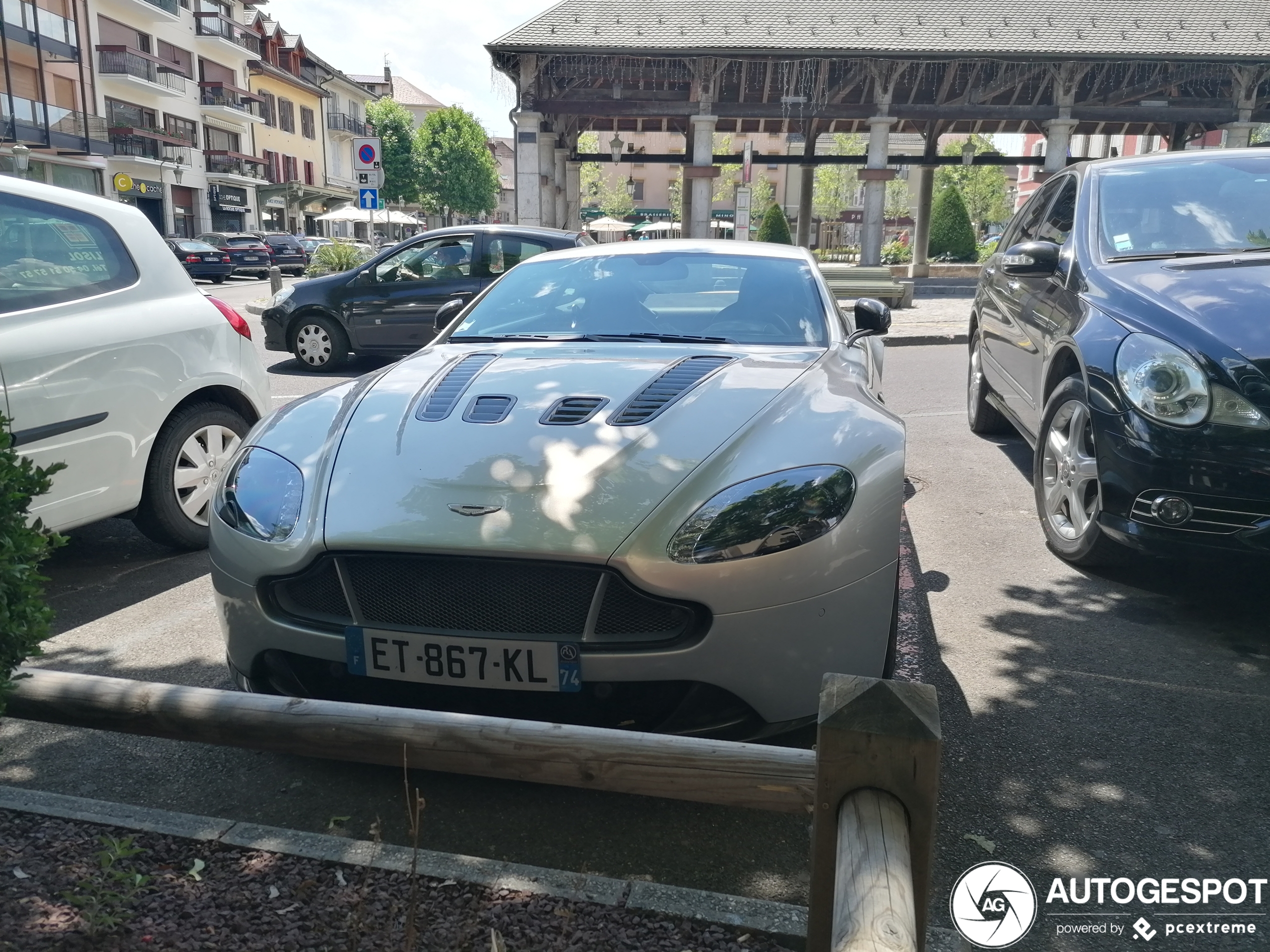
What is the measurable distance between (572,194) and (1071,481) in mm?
29798

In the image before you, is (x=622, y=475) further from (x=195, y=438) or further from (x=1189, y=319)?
(x=195, y=438)

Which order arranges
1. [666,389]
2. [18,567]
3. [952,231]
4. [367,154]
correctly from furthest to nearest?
[952,231]
[367,154]
[666,389]
[18,567]

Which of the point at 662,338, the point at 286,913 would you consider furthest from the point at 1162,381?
the point at 286,913

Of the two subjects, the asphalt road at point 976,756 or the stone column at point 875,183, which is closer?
the asphalt road at point 976,756

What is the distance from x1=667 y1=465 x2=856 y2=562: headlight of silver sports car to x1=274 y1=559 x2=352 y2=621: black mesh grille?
85 cm

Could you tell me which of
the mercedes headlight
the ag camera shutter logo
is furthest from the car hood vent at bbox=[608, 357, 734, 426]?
the mercedes headlight

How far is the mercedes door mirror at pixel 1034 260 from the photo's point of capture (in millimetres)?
5012

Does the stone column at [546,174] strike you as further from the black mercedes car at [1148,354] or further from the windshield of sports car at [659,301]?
the windshield of sports car at [659,301]

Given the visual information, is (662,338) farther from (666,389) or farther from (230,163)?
(230,163)

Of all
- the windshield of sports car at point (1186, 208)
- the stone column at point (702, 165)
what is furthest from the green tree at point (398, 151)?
the windshield of sports car at point (1186, 208)

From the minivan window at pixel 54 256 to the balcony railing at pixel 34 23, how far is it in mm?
40465

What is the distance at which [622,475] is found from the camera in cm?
269

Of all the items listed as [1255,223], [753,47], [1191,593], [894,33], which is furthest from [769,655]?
[894,33]

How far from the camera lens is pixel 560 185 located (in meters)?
30.4
